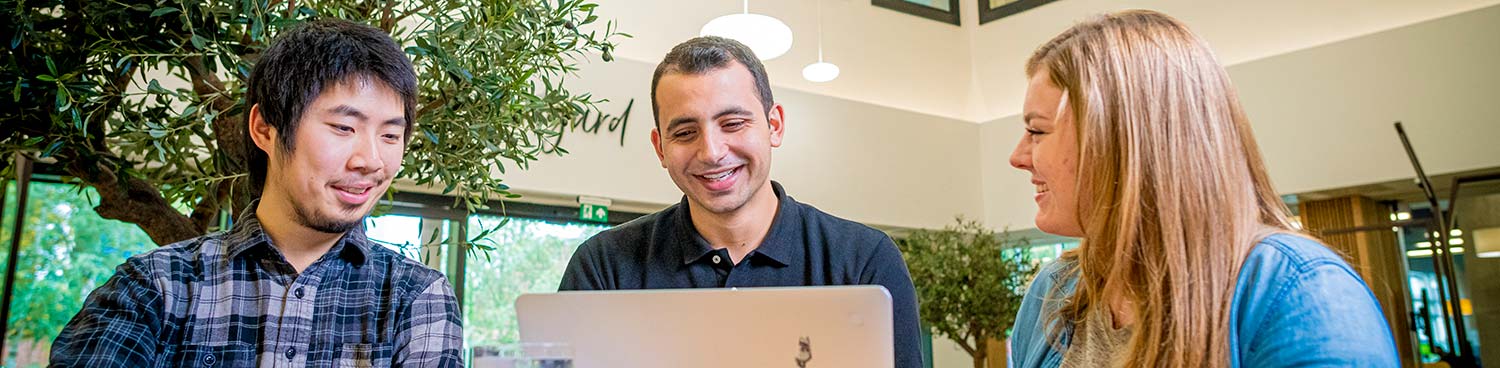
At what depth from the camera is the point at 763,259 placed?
6.78 ft

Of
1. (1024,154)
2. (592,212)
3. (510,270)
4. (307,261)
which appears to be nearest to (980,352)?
(592,212)

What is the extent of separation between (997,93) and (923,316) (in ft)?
8.73

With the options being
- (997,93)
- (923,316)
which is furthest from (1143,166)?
(997,93)

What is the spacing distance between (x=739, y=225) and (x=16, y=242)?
4608 mm

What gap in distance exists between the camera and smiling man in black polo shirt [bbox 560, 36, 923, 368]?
1986mm

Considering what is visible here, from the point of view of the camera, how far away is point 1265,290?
1.24 metres

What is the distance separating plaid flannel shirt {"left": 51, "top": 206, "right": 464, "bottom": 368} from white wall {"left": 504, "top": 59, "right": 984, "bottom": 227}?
15.4ft

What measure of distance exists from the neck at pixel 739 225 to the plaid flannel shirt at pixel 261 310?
23.6 inches

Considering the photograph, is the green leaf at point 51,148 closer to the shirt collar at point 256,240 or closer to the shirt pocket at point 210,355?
the shirt collar at point 256,240

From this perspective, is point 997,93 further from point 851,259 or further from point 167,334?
point 167,334

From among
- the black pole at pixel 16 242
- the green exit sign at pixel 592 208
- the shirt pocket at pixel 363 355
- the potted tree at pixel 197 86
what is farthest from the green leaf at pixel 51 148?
the green exit sign at pixel 592 208

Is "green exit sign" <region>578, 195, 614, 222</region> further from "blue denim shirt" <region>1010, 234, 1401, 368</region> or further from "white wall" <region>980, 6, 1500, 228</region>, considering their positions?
"blue denim shirt" <region>1010, 234, 1401, 368</region>

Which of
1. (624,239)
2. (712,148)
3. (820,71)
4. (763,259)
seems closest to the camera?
(712,148)

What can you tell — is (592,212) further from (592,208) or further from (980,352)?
(980,352)
